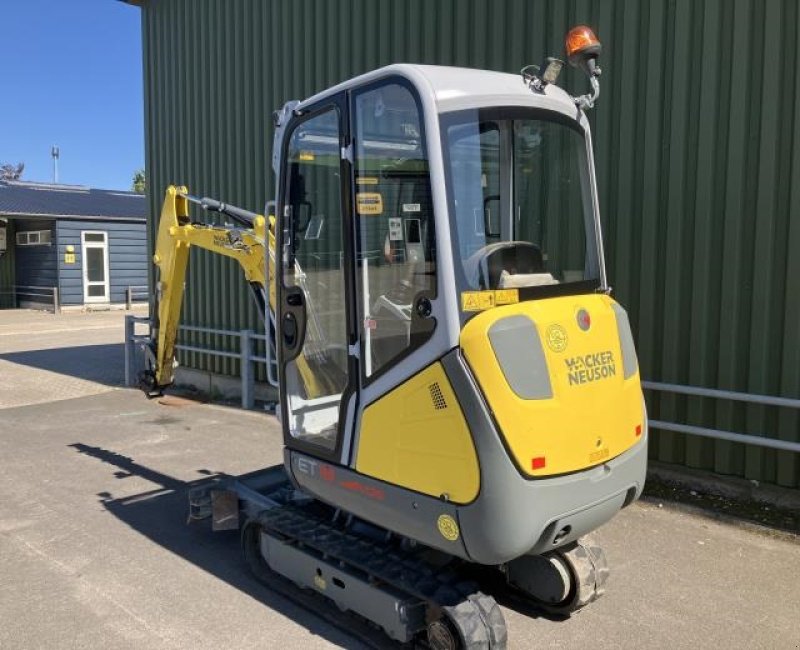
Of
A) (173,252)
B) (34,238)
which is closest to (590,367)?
(173,252)

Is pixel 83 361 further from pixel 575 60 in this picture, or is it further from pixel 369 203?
pixel 575 60

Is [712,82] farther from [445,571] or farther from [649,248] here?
[445,571]

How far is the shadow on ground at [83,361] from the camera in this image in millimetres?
12570

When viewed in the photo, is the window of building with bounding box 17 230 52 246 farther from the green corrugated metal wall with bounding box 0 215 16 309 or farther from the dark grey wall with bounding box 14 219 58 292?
the green corrugated metal wall with bounding box 0 215 16 309

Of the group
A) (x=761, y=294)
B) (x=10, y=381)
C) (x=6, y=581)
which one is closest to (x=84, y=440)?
(x=6, y=581)

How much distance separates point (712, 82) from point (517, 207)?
10.0 feet

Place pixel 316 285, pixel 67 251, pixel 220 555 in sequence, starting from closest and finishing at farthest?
pixel 316 285 → pixel 220 555 → pixel 67 251

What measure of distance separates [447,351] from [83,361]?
1245 centimetres

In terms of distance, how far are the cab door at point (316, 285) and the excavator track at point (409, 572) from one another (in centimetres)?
50

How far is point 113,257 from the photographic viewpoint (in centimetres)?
2495

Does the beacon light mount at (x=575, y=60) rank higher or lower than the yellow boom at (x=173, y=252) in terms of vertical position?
higher

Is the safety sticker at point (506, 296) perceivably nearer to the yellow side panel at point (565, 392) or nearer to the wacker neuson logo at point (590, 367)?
the yellow side panel at point (565, 392)

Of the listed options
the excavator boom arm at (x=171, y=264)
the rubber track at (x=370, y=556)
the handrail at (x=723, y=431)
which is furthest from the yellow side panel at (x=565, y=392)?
the excavator boom arm at (x=171, y=264)

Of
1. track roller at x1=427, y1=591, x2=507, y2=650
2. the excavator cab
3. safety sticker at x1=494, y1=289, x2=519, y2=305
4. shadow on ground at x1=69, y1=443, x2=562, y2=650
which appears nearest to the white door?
shadow on ground at x1=69, y1=443, x2=562, y2=650
